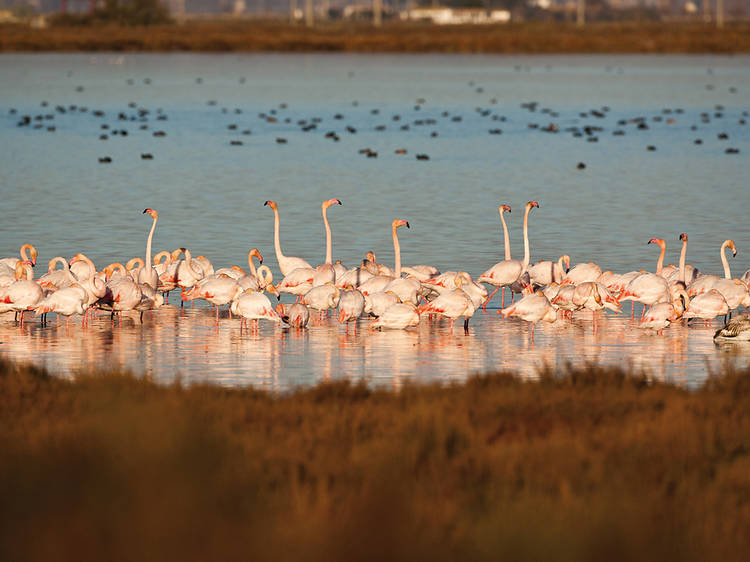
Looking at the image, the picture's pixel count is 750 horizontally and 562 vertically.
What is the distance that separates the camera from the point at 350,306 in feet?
50.9

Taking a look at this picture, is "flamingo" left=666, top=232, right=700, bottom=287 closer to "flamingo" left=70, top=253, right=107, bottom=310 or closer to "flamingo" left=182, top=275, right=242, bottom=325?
"flamingo" left=182, top=275, right=242, bottom=325

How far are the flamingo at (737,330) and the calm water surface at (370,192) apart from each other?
0.22 m

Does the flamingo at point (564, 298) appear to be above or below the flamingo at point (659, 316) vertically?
above

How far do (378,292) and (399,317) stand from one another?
802 millimetres

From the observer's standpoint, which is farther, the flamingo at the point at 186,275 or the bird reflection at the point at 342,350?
the flamingo at the point at 186,275

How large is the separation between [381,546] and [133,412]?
2564 millimetres

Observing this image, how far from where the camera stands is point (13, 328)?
15828 millimetres

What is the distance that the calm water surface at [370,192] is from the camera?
14.7 meters

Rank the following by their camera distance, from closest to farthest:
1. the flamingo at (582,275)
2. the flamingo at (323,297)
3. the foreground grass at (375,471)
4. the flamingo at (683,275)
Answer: the foreground grass at (375,471) < the flamingo at (323,297) < the flamingo at (683,275) < the flamingo at (582,275)

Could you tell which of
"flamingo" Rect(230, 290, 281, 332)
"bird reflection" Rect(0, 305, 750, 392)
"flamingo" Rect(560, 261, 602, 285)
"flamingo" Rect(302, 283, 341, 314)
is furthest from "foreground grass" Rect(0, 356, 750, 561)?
"flamingo" Rect(560, 261, 602, 285)

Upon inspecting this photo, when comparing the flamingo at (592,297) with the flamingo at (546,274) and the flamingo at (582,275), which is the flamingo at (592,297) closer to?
the flamingo at (582,275)

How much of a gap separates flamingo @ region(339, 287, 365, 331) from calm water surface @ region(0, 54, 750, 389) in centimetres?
26

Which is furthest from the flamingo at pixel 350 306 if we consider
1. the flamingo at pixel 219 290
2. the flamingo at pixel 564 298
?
the flamingo at pixel 564 298

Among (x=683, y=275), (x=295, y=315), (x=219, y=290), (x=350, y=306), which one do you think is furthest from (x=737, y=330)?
(x=219, y=290)
